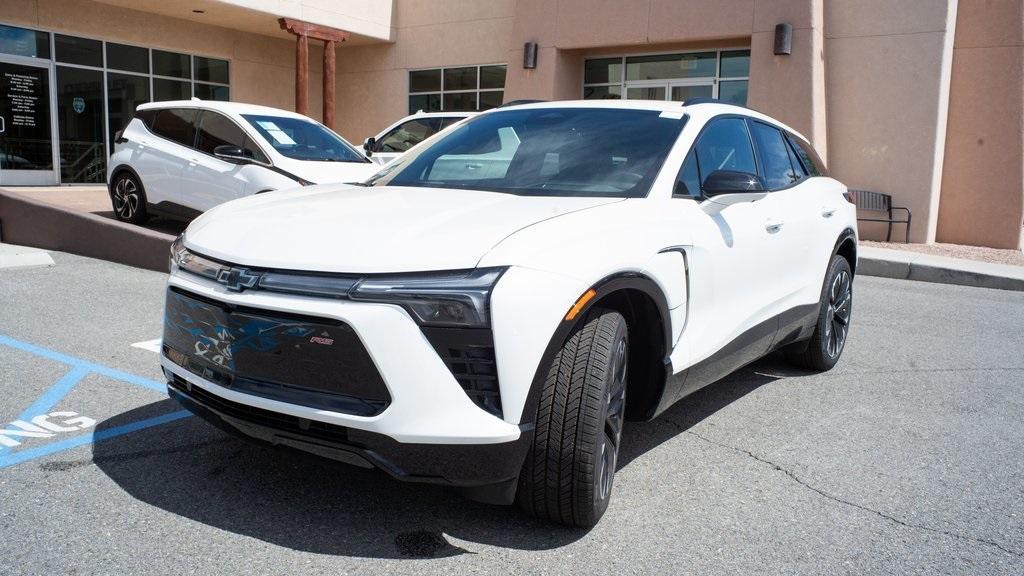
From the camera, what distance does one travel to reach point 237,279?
9.57 ft

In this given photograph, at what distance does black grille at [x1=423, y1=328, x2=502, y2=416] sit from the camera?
106 inches

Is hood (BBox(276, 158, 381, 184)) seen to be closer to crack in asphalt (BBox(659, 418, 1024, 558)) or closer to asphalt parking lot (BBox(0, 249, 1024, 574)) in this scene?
asphalt parking lot (BBox(0, 249, 1024, 574))

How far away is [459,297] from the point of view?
268 cm

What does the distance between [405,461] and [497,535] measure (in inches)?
22.8

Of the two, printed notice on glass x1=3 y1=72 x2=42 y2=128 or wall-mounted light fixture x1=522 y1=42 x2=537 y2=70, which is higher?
wall-mounted light fixture x1=522 y1=42 x2=537 y2=70

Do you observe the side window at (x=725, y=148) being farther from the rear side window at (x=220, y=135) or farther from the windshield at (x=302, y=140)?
the rear side window at (x=220, y=135)

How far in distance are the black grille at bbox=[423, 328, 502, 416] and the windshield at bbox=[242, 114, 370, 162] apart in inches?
300

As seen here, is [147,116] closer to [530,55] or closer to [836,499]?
[530,55]

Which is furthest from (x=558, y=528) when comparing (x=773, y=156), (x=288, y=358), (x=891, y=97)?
(x=891, y=97)

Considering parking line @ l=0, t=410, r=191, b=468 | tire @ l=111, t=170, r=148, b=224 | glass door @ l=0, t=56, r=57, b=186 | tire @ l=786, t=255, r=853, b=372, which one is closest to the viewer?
parking line @ l=0, t=410, r=191, b=468

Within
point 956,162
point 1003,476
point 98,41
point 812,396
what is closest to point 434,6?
point 98,41

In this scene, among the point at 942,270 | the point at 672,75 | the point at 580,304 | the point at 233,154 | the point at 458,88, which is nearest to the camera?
the point at 580,304

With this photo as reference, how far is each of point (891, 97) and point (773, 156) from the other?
39.8 feet

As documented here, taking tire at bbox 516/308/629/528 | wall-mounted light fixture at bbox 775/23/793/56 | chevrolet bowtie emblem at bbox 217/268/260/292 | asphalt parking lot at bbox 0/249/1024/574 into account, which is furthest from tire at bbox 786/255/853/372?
wall-mounted light fixture at bbox 775/23/793/56
